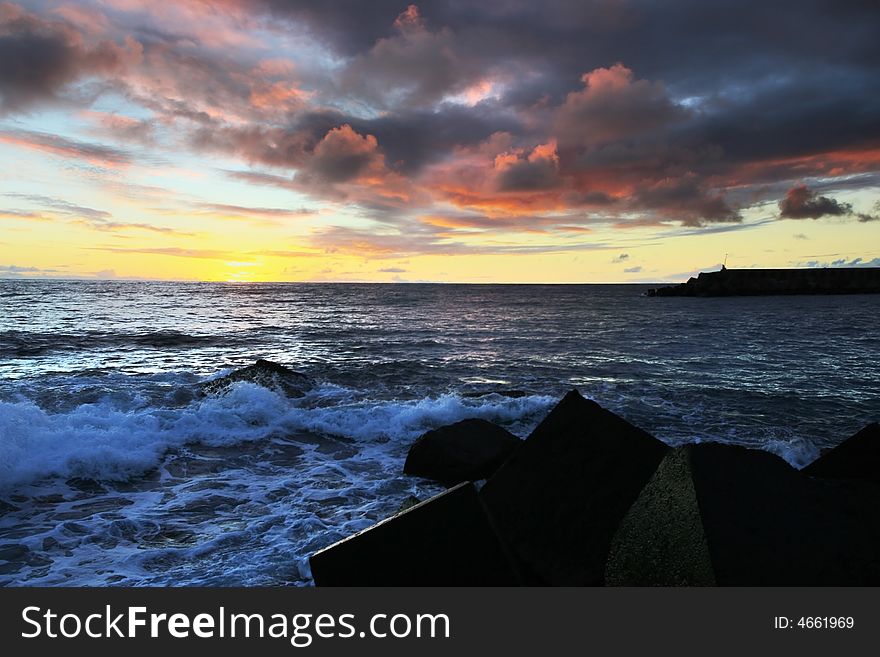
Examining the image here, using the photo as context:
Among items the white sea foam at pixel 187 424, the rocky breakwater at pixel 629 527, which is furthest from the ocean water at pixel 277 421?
the rocky breakwater at pixel 629 527

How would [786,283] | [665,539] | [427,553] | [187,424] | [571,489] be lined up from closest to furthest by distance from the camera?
[665,539] → [427,553] → [571,489] → [187,424] → [786,283]

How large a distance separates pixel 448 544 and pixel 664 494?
1.81 metres

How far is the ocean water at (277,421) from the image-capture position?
6.76 m

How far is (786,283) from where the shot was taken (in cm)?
10469

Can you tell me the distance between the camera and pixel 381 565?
4.11m

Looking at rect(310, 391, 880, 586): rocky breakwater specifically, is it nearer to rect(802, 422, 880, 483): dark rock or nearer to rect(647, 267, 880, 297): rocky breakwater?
rect(802, 422, 880, 483): dark rock

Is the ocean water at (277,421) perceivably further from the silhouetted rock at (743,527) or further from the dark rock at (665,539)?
the silhouetted rock at (743,527)

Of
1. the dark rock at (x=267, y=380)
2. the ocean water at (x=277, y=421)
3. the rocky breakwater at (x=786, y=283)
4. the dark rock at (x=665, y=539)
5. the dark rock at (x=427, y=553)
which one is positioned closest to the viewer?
the dark rock at (x=665, y=539)

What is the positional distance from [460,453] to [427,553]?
4779mm

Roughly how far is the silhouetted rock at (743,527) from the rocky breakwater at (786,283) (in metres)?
113

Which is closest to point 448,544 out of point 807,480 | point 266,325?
point 807,480

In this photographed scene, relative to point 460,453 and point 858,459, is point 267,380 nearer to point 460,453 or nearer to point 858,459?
point 460,453

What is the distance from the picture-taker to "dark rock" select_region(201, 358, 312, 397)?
15648 mm

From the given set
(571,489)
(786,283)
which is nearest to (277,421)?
(571,489)
